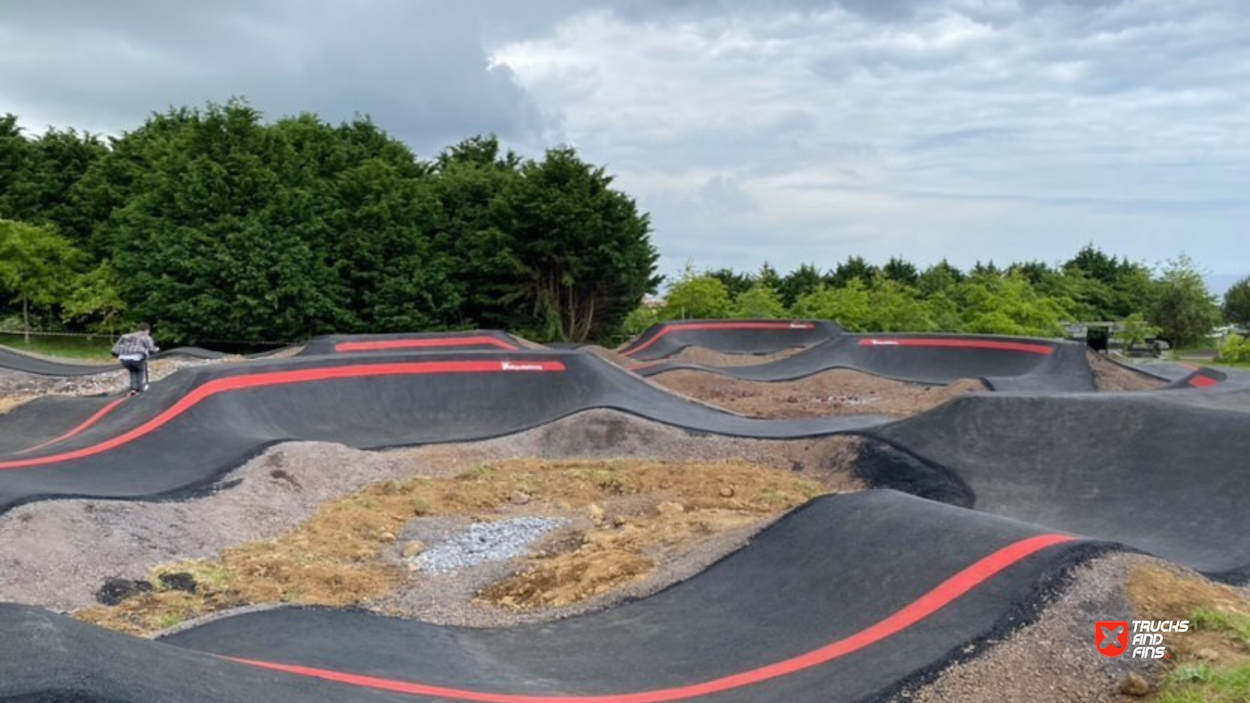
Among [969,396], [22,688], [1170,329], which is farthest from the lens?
[1170,329]

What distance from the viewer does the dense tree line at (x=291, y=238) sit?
116 ft

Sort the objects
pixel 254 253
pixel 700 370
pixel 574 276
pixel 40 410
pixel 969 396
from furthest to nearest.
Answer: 1. pixel 574 276
2. pixel 254 253
3. pixel 700 370
4. pixel 40 410
5. pixel 969 396

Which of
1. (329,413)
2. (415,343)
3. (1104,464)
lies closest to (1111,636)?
(1104,464)

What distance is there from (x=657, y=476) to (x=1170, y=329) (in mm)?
44392

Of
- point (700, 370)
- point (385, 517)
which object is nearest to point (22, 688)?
point (385, 517)

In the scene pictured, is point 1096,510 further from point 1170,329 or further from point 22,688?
point 1170,329

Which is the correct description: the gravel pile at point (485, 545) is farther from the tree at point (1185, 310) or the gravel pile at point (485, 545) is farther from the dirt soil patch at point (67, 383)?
the tree at point (1185, 310)

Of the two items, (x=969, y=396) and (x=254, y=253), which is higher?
(x=254, y=253)

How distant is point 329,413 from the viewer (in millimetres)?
18125

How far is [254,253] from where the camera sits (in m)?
34.8

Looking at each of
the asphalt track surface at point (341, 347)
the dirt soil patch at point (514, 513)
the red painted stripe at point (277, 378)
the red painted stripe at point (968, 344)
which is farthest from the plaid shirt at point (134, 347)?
the red painted stripe at point (968, 344)

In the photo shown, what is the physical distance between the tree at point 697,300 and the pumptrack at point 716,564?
26381mm

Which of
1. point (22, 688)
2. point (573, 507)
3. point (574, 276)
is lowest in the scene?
point (573, 507)

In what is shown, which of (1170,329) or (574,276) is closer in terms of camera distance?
(574,276)
